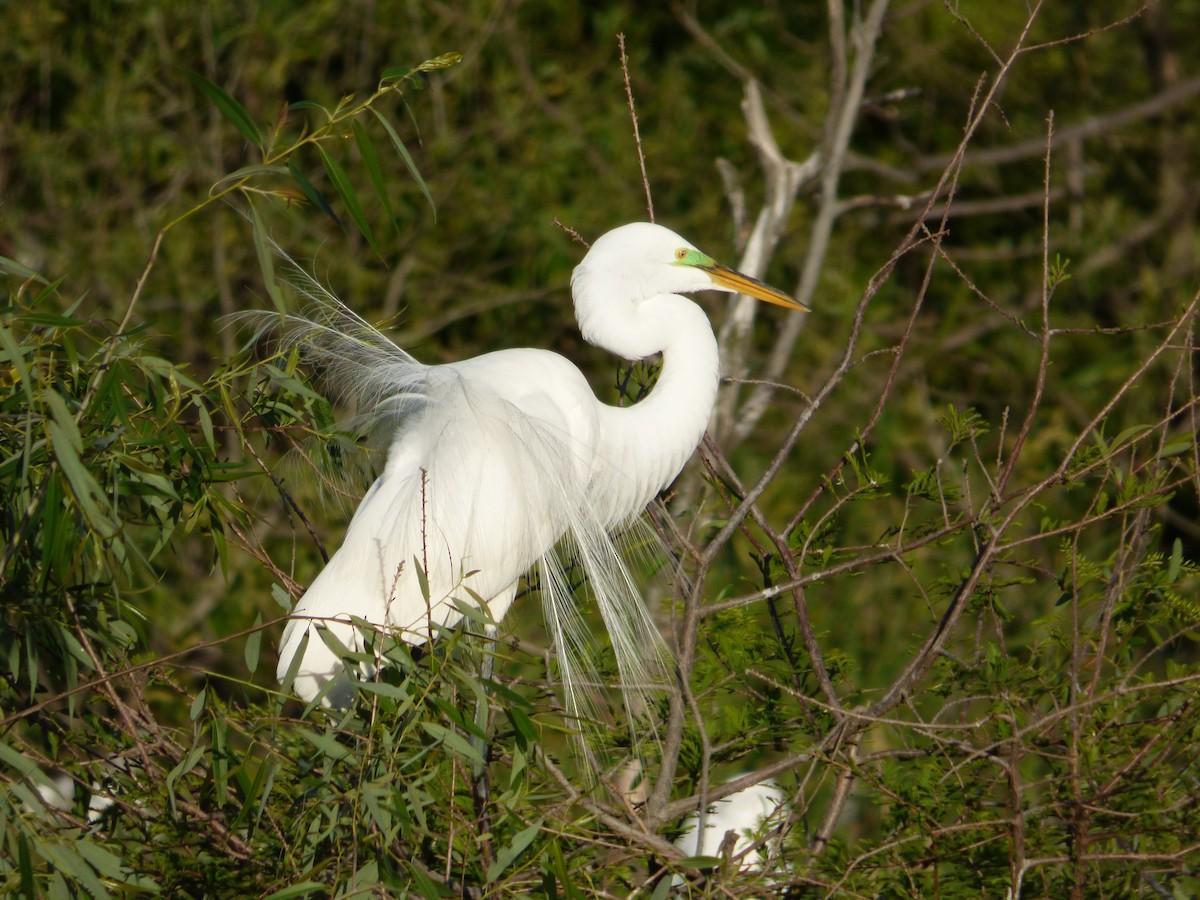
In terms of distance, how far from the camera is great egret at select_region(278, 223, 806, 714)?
2412 mm

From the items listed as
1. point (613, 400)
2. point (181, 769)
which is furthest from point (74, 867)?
point (613, 400)

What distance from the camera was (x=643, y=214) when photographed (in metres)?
5.18

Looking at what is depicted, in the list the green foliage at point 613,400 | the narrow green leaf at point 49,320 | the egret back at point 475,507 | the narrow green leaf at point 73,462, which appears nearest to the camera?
the narrow green leaf at point 73,462

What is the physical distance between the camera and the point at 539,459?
2449 mm

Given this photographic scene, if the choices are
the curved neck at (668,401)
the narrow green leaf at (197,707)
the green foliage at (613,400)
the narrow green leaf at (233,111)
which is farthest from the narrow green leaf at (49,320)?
the curved neck at (668,401)

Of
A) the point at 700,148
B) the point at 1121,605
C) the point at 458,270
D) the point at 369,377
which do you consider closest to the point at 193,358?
the point at 458,270

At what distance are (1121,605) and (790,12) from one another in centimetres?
449

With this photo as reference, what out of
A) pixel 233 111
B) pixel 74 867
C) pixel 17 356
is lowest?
pixel 74 867

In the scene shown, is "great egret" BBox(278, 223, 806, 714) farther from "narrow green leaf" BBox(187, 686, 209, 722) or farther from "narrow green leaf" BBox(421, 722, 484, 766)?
"narrow green leaf" BBox(421, 722, 484, 766)

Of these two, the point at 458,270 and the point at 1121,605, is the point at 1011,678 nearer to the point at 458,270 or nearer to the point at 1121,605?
the point at 1121,605

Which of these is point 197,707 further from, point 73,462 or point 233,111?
point 233,111

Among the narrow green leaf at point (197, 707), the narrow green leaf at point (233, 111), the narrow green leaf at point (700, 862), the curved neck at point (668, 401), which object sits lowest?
the narrow green leaf at point (700, 862)

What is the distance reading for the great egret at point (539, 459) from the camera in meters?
2.41

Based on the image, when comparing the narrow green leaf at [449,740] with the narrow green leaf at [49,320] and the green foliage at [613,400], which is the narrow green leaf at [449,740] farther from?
the narrow green leaf at [49,320]
